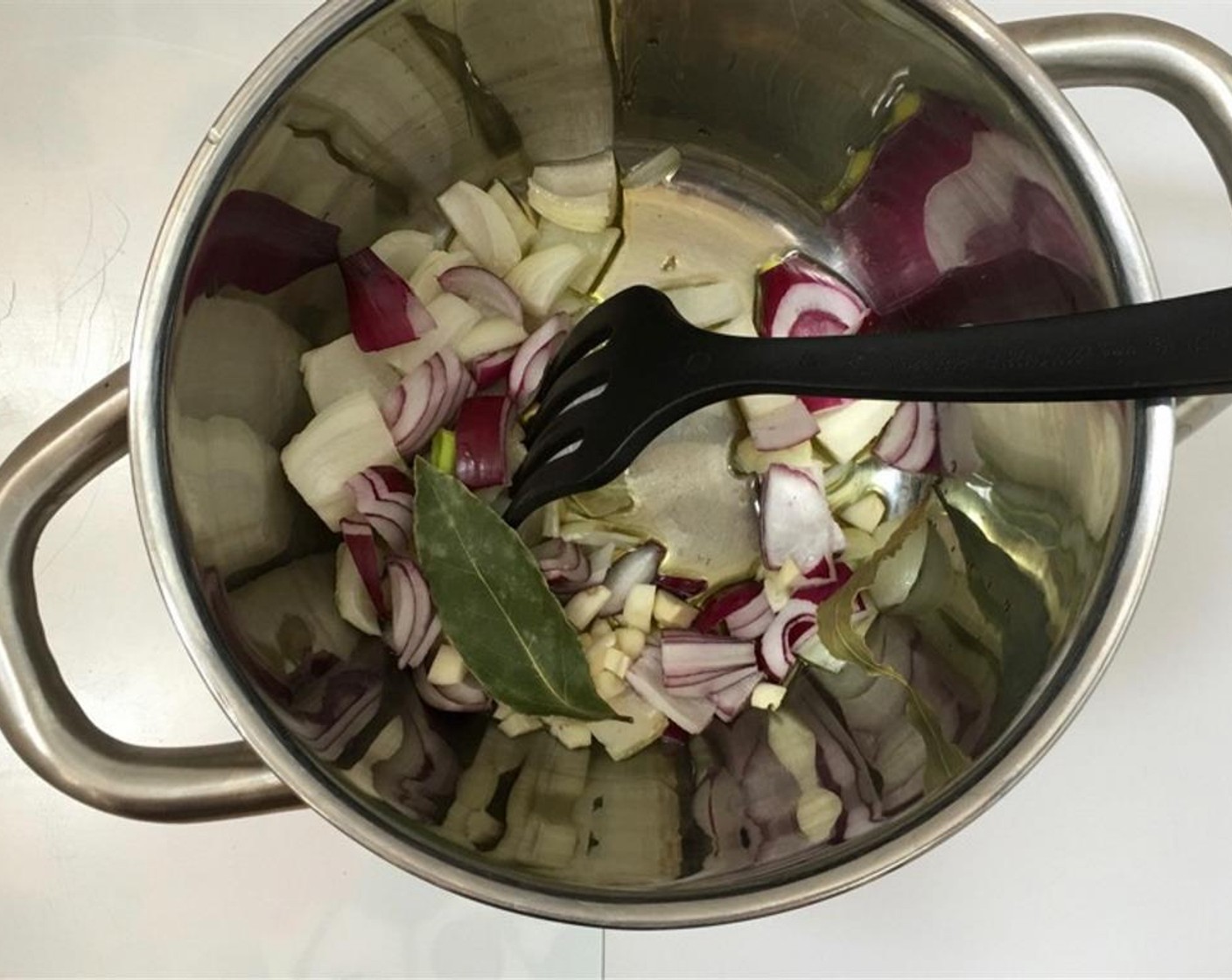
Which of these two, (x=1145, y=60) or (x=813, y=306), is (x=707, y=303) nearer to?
(x=813, y=306)

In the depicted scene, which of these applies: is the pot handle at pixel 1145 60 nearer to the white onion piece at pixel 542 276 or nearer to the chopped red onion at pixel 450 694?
the white onion piece at pixel 542 276

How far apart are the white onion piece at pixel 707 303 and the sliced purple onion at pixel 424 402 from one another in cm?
14

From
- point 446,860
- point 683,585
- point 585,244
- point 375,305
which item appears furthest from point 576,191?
point 446,860

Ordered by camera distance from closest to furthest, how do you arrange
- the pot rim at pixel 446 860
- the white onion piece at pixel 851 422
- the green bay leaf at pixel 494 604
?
1. the pot rim at pixel 446 860
2. the green bay leaf at pixel 494 604
3. the white onion piece at pixel 851 422

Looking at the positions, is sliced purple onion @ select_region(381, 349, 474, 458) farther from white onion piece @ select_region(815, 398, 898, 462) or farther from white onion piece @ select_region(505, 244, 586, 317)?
white onion piece @ select_region(815, 398, 898, 462)

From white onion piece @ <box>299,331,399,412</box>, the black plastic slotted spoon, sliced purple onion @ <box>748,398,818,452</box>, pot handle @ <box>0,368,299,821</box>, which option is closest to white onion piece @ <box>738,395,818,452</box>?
sliced purple onion @ <box>748,398,818,452</box>

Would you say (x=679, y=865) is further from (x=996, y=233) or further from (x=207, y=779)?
(x=996, y=233)

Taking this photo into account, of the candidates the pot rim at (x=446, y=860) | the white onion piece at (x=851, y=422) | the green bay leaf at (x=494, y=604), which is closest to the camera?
the pot rim at (x=446, y=860)

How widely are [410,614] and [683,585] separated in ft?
0.56

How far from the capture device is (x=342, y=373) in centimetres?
65

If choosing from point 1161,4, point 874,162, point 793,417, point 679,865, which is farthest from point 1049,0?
point 679,865

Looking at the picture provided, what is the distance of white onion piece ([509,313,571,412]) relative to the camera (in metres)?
0.69

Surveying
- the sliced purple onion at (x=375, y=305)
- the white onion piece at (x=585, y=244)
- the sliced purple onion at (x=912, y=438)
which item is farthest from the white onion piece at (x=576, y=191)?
the sliced purple onion at (x=912, y=438)

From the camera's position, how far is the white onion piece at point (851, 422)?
0.70m
